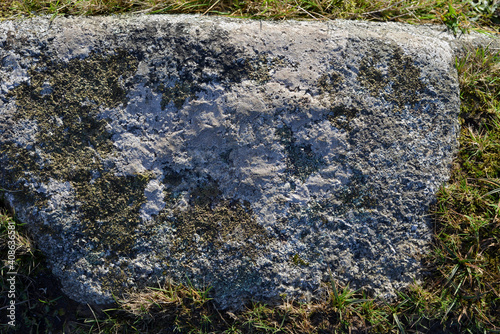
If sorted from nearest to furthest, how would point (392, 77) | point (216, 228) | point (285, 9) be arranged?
point (216, 228) → point (392, 77) → point (285, 9)

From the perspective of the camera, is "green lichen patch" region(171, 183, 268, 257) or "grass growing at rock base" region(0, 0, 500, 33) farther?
"grass growing at rock base" region(0, 0, 500, 33)

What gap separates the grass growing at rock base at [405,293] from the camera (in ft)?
6.69

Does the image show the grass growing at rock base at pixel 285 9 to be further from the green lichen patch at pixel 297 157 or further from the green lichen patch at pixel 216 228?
the green lichen patch at pixel 216 228

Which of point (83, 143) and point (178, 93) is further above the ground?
point (178, 93)

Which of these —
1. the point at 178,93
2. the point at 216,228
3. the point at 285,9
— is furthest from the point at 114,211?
the point at 285,9

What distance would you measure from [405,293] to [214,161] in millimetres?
1405

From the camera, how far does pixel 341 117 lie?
2041 millimetres

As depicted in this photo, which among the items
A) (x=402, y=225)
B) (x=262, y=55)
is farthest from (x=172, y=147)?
(x=402, y=225)

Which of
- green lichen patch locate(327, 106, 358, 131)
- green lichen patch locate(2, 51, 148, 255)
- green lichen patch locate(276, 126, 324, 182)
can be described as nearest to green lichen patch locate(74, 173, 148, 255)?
green lichen patch locate(2, 51, 148, 255)

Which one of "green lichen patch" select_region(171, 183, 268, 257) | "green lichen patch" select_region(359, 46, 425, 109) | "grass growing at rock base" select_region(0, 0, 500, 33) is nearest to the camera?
"green lichen patch" select_region(171, 183, 268, 257)

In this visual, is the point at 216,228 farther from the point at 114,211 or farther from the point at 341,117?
the point at 341,117

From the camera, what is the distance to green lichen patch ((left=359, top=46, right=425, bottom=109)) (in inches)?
82.6

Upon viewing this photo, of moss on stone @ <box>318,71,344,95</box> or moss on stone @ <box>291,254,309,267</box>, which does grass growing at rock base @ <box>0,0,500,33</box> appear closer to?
moss on stone @ <box>318,71,344,95</box>

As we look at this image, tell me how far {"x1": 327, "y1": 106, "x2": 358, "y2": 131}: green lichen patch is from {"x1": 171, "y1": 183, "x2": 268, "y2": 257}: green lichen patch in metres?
0.73
